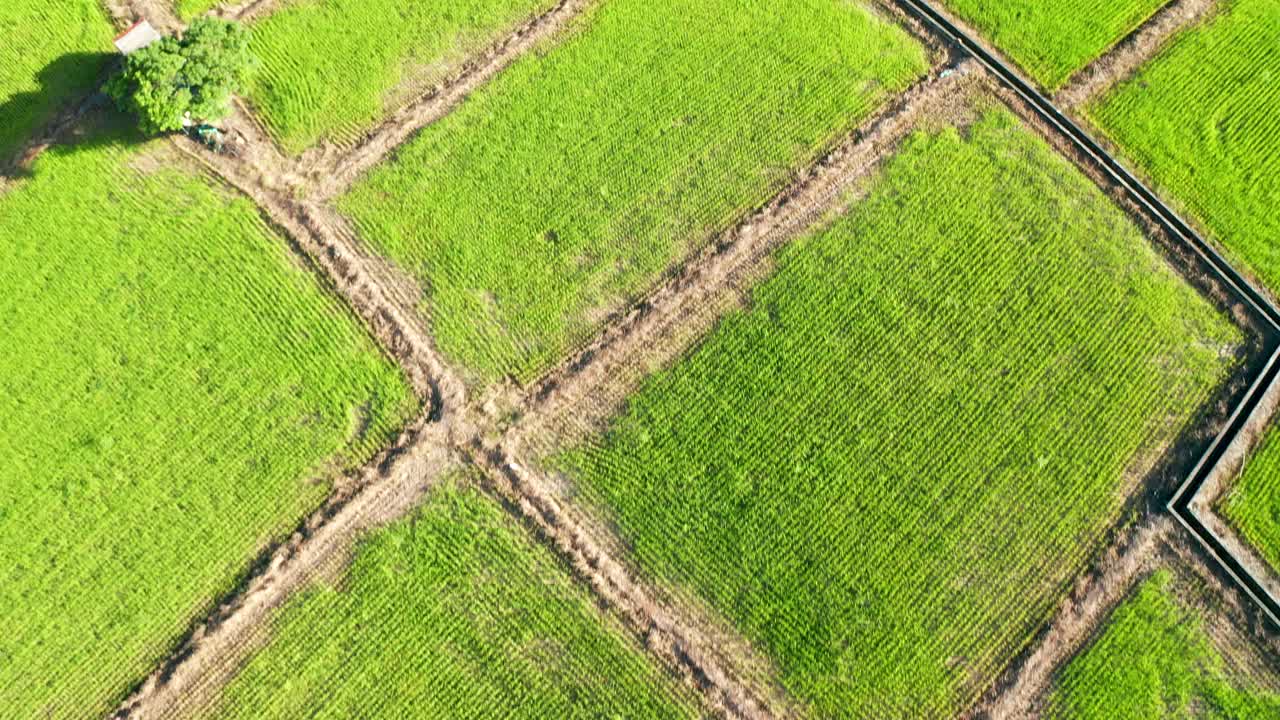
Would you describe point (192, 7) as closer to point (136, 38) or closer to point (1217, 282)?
point (136, 38)

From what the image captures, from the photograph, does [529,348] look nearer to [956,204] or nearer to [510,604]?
[510,604]

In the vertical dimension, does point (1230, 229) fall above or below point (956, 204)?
below

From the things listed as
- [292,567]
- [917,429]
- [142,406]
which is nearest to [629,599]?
[292,567]

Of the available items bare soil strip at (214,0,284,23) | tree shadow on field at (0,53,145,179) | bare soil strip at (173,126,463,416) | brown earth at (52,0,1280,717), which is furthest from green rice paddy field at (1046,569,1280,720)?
tree shadow on field at (0,53,145,179)

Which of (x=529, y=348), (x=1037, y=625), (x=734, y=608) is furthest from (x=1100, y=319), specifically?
(x=529, y=348)

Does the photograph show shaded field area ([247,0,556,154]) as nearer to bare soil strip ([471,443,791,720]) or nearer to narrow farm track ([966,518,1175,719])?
bare soil strip ([471,443,791,720])

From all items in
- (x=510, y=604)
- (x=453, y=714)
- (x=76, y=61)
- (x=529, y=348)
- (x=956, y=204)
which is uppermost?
(x=76, y=61)

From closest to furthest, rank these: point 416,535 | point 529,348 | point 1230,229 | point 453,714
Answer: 1. point 453,714
2. point 416,535
3. point 529,348
4. point 1230,229

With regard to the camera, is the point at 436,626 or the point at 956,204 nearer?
the point at 436,626
